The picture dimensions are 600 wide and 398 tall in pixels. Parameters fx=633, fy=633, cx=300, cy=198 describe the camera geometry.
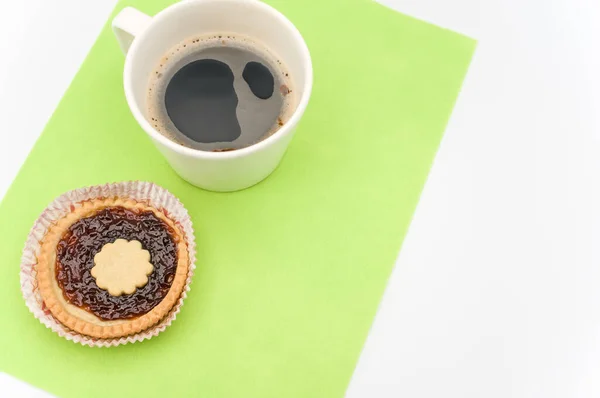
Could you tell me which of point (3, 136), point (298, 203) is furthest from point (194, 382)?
point (3, 136)

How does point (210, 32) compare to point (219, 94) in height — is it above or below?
above

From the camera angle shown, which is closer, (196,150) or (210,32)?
(196,150)

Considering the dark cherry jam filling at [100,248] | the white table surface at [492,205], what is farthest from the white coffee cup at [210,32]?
the white table surface at [492,205]

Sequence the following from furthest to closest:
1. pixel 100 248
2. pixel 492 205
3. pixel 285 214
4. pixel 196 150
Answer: pixel 492 205, pixel 285 214, pixel 100 248, pixel 196 150

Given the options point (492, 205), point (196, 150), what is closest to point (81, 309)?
point (196, 150)

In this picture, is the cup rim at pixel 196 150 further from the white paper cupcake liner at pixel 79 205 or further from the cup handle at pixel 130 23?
the white paper cupcake liner at pixel 79 205

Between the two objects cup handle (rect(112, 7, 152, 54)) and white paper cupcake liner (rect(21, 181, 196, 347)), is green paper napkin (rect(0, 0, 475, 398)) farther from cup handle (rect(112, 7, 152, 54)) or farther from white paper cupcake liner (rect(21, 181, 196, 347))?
cup handle (rect(112, 7, 152, 54))

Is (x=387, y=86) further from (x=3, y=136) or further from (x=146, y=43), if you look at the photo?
(x=3, y=136)

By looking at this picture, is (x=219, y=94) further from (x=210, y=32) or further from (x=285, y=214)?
(x=285, y=214)
